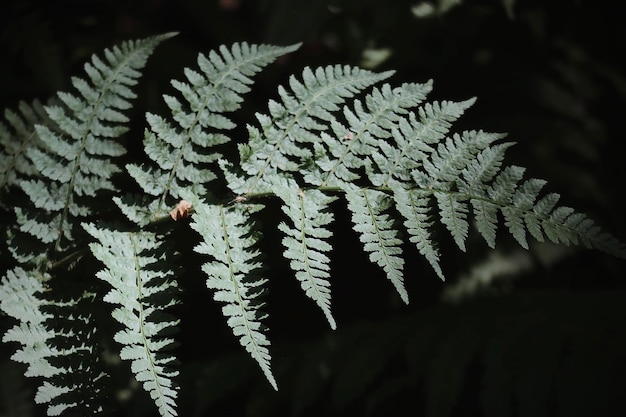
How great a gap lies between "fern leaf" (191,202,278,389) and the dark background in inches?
20.0

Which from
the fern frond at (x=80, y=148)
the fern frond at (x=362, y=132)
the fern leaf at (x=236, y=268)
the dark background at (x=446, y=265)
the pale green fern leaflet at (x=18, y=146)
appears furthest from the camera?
the dark background at (x=446, y=265)

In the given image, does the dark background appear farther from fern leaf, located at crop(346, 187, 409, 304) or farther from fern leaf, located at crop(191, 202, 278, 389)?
fern leaf, located at crop(346, 187, 409, 304)

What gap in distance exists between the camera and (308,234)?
1087 millimetres

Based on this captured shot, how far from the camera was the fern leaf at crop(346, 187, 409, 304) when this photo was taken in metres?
1.00

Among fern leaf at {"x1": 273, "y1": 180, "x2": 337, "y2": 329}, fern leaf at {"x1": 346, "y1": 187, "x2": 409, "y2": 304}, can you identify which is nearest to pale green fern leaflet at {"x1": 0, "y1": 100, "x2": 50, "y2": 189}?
fern leaf at {"x1": 273, "y1": 180, "x2": 337, "y2": 329}

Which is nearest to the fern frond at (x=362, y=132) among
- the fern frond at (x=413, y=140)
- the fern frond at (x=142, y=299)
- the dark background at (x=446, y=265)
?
the fern frond at (x=413, y=140)

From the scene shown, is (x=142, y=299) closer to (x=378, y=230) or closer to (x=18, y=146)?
(x=378, y=230)

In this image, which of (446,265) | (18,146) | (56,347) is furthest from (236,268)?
(446,265)

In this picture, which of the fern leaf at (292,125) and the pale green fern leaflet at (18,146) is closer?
the fern leaf at (292,125)

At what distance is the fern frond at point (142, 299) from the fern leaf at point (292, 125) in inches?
9.6

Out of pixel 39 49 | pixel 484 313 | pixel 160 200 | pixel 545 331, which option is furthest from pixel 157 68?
pixel 545 331

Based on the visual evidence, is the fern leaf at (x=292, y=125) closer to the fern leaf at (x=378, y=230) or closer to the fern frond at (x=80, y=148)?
the fern leaf at (x=378, y=230)

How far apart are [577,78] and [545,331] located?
1198mm

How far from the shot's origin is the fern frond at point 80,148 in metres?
1.21
